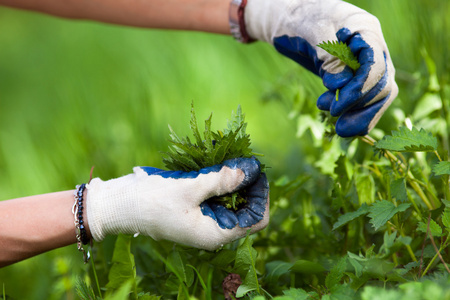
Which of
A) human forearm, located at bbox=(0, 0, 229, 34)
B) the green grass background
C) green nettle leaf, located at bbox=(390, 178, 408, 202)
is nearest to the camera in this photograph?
green nettle leaf, located at bbox=(390, 178, 408, 202)

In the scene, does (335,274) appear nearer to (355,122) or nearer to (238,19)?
(355,122)

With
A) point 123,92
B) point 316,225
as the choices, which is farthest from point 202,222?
point 123,92

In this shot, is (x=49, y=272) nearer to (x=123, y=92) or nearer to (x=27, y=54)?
(x=123, y=92)

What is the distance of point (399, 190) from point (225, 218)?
18.8 inches

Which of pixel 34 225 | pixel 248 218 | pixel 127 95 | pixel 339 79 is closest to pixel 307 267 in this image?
pixel 248 218

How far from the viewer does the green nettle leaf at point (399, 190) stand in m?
1.32

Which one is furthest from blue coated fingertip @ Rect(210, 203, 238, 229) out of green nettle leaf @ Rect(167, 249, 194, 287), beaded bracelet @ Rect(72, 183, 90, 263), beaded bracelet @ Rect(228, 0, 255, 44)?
beaded bracelet @ Rect(228, 0, 255, 44)

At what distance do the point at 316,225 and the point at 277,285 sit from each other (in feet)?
0.94

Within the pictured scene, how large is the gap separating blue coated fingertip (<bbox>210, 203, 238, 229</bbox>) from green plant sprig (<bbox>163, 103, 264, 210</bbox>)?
0.8 inches

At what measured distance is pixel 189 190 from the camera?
1.29 metres

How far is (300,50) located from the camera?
1675mm

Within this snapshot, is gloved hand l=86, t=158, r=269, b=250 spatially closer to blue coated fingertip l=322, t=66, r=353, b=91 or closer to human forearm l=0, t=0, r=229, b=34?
blue coated fingertip l=322, t=66, r=353, b=91

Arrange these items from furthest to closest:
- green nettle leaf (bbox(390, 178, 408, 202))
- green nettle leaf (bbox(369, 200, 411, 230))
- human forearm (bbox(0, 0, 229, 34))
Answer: human forearm (bbox(0, 0, 229, 34))
green nettle leaf (bbox(390, 178, 408, 202))
green nettle leaf (bbox(369, 200, 411, 230))

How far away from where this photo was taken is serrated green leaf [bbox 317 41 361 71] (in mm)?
1282
